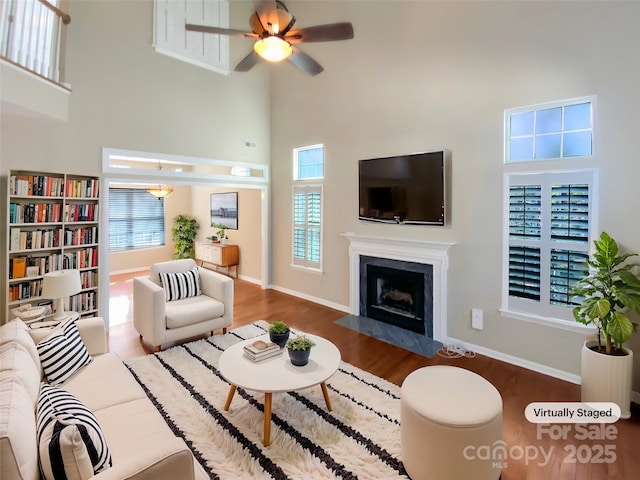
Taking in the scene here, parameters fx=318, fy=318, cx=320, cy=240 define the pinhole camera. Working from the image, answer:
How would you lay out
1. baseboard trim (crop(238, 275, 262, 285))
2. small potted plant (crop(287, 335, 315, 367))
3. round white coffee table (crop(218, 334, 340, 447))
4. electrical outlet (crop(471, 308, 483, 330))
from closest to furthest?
round white coffee table (crop(218, 334, 340, 447)) → small potted plant (crop(287, 335, 315, 367)) → electrical outlet (crop(471, 308, 483, 330)) → baseboard trim (crop(238, 275, 262, 285))

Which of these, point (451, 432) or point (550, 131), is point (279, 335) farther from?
point (550, 131)

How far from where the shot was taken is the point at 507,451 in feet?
7.05

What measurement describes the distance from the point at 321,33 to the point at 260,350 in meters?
2.63

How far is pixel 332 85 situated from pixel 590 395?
4751 mm

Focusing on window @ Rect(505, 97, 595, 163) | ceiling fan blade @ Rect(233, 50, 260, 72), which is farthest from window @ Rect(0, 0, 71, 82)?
window @ Rect(505, 97, 595, 163)

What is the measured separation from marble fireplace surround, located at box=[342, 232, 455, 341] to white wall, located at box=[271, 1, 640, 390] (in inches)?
4.7

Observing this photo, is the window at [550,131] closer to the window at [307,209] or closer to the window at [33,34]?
the window at [307,209]

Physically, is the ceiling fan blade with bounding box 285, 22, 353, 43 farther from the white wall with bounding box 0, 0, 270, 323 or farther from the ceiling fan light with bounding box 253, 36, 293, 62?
the white wall with bounding box 0, 0, 270, 323

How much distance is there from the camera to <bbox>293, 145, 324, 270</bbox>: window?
5.30m

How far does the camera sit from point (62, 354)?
2.14 meters

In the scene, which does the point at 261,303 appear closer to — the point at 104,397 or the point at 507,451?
the point at 104,397

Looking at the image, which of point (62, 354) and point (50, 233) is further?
point (50, 233)

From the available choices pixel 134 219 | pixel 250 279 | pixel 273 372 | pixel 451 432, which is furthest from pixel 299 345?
pixel 134 219

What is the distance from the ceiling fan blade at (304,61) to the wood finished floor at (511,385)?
9.99 feet
